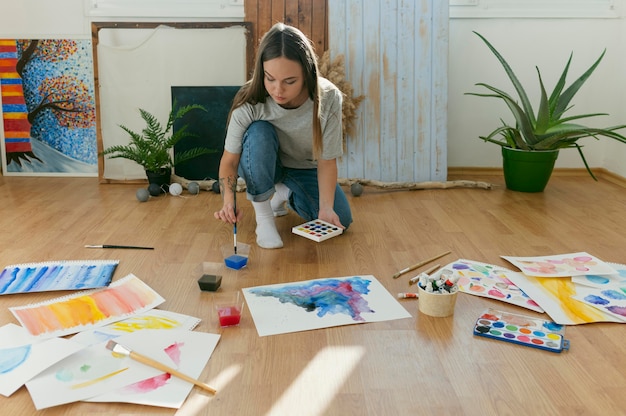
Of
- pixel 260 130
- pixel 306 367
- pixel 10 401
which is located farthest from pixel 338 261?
pixel 10 401

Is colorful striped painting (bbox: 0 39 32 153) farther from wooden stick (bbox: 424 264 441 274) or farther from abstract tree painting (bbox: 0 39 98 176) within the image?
wooden stick (bbox: 424 264 441 274)

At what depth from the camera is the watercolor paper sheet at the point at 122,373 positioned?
58.7 inches

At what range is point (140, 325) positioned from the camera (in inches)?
72.1

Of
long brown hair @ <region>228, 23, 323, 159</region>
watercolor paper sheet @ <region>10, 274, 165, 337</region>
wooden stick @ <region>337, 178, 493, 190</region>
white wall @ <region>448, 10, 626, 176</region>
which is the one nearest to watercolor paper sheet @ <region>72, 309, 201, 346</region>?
watercolor paper sheet @ <region>10, 274, 165, 337</region>

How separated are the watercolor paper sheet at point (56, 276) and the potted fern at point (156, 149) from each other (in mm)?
1144

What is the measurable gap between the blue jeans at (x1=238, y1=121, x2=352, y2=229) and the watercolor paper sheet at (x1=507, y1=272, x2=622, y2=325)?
0.84 metres

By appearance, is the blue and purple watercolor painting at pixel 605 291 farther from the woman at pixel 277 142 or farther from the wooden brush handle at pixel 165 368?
the wooden brush handle at pixel 165 368

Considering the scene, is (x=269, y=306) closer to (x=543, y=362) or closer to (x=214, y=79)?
(x=543, y=362)

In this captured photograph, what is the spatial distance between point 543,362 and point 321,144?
1.22 metres

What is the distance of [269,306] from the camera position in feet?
6.51

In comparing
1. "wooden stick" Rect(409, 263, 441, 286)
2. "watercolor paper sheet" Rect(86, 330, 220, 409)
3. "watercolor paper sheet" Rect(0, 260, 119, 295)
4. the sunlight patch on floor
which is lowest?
the sunlight patch on floor

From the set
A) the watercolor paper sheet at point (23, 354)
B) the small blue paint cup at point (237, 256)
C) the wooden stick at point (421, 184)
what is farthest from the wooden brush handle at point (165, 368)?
the wooden stick at point (421, 184)

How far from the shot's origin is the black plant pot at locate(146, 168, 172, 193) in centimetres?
343

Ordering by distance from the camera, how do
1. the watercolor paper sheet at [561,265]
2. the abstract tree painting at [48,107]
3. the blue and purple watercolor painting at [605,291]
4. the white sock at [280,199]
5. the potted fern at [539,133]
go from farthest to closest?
the abstract tree painting at [48,107]
the potted fern at [539,133]
the white sock at [280,199]
the watercolor paper sheet at [561,265]
the blue and purple watercolor painting at [605,291]
